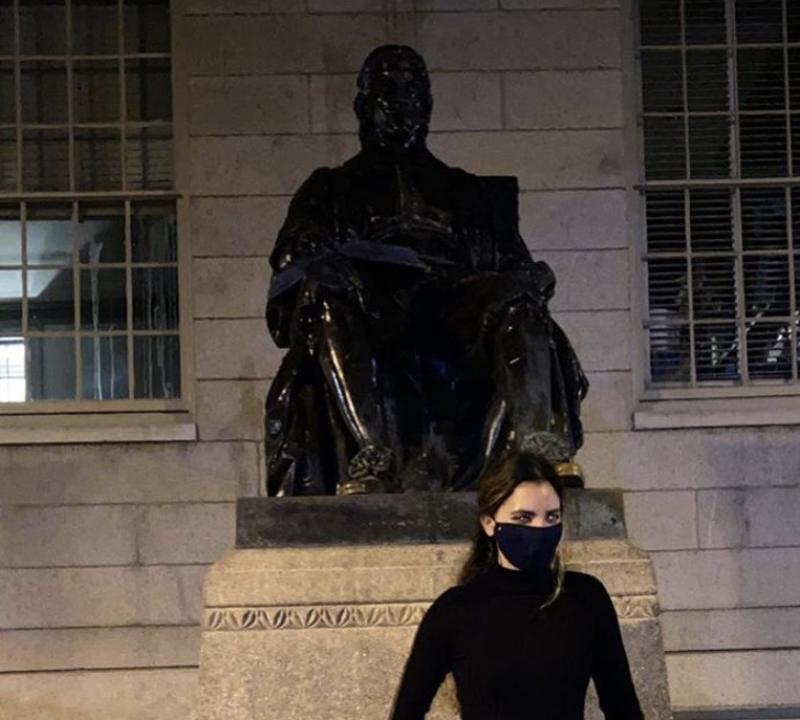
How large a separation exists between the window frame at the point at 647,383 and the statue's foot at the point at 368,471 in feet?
Answer: 15.1

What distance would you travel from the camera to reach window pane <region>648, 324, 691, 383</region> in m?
10.7

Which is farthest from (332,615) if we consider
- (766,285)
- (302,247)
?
(766,285)

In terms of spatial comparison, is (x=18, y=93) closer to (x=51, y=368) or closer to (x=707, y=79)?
(x=51, y=368)

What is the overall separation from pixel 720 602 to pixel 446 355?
4.34 metres

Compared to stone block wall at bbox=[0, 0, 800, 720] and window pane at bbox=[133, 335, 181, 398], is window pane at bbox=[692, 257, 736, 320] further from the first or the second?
window pane at bbox=[133, 335, 181, 398]

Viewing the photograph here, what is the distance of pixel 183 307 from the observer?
10.4 m

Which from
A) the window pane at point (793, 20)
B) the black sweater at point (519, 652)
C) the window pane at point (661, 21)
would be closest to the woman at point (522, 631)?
the black sweater at point (519, 652)

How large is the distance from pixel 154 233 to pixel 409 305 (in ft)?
15.1

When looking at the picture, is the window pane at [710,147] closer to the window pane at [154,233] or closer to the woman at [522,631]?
the window pane at [154,233]

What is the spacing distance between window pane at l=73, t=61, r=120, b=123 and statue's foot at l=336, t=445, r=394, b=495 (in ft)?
17.7

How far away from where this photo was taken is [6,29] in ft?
35.1

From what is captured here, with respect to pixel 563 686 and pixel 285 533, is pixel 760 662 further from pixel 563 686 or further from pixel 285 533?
pixel 563 686

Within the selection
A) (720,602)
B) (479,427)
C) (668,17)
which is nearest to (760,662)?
(720,602)

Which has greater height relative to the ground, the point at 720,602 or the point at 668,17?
the point at 668,17
